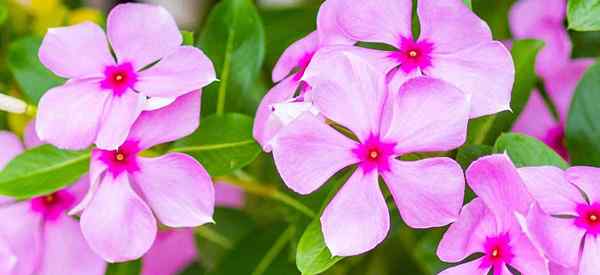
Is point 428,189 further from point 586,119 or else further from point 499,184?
point 586,119

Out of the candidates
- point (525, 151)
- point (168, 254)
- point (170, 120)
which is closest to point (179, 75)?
point (170, 120)

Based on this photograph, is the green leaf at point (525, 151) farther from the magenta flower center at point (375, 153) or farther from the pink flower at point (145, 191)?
the pink flower at point (145, 191)

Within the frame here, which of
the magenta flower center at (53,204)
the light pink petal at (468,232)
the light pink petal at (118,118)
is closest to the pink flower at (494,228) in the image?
the light pink petal at (468,232)

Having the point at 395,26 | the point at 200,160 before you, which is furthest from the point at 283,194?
the point at 395,26

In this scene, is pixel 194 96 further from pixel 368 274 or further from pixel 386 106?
pixel 368 274

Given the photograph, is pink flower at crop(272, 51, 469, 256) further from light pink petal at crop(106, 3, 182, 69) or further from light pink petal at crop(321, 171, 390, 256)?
light pink petal at crop(106, 3, 182, 69)

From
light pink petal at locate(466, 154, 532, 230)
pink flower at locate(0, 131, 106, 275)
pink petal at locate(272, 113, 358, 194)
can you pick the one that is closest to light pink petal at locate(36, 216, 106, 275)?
pink flower at locate(0, 131, 106, 275)
